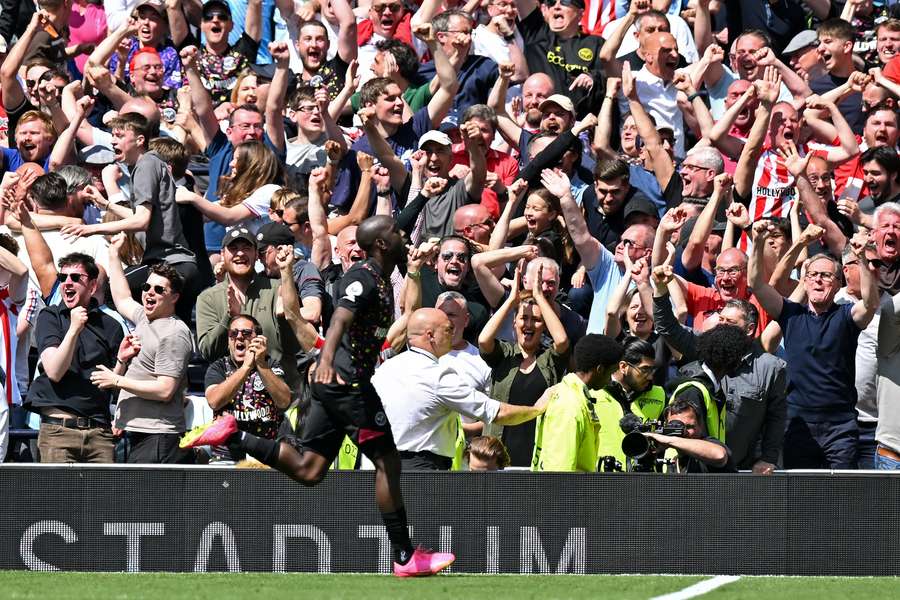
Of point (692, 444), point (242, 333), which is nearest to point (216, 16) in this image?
point (242, 333)

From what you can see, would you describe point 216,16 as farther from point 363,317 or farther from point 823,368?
point 363,317

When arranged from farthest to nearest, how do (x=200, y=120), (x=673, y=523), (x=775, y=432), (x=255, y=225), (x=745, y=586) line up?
(x=200, y=120) → (x=255, y=225) → (x=775, y=432) → (x=673, y=523) → (x=745, y=586)

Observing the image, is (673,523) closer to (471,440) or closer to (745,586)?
(745,586)

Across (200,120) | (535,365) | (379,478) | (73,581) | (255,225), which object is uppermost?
(200,120)

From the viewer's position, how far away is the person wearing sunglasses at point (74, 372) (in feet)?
35.4

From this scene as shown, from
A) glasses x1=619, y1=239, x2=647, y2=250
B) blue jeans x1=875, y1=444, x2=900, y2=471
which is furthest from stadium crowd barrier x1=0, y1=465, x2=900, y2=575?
glasses x1=619, y1=239, x2=647, y2=250

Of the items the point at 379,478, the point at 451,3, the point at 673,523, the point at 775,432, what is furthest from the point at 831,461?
the point at 451,3

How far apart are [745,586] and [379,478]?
6.62 ft

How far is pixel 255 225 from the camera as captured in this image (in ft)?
42.1

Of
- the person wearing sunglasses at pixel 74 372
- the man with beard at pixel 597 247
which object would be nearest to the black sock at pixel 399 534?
the person wearing sunglasses at pixel 74 372

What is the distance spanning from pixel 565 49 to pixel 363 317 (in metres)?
6.92

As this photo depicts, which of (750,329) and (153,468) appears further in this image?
(750,329)

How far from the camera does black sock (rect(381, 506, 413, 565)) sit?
898cm

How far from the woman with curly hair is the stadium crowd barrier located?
3407 mm
